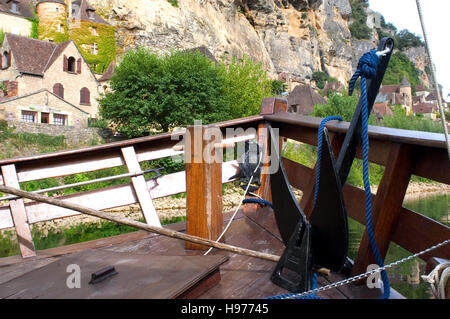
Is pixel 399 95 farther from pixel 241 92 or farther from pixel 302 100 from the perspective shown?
pixel 241 92

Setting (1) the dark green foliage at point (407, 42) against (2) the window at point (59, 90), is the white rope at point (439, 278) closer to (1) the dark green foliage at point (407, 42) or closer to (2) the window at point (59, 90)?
(2) the window at point (59, 90)

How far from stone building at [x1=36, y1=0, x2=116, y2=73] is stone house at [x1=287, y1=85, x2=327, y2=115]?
20.2 meters

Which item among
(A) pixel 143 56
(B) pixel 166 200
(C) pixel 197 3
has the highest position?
(C) pixel 197 3

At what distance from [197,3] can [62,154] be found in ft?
129

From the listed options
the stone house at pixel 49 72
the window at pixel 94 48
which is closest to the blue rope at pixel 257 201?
the stone house at pixel 49 72

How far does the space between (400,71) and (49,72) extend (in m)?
78.2

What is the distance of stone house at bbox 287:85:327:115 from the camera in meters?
43.6

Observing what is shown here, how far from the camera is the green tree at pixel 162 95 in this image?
22016 mm

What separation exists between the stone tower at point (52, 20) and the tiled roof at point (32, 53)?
3850 mm

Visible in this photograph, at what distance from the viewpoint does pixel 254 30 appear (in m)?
48.3

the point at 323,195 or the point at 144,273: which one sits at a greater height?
the point at 323,195

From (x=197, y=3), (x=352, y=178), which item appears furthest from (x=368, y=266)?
(x=197, y=3)

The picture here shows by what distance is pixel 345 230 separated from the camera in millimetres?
1623
